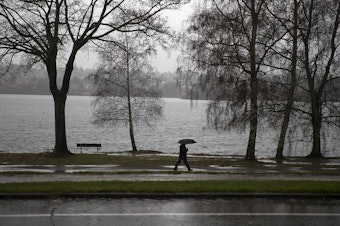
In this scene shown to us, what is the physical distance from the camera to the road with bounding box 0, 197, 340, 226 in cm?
948

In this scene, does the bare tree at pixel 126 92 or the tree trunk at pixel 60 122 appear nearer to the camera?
the tree trunk at pixel 60 122

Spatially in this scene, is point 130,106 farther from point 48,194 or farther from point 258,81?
point 48,194

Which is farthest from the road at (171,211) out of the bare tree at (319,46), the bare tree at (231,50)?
the bare tree at (319,46)

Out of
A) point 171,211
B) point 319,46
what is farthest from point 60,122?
point 319,46

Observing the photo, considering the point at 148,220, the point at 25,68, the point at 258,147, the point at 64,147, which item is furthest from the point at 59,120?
the point at 258,147

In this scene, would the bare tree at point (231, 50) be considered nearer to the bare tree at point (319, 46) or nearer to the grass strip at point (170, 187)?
the bare tree at point (319, 46)

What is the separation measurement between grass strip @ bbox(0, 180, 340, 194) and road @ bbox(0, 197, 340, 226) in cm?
54

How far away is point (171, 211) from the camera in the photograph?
10.4 m

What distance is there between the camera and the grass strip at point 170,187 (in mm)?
12009

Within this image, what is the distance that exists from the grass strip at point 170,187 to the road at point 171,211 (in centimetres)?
54

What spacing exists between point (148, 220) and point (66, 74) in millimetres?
16030

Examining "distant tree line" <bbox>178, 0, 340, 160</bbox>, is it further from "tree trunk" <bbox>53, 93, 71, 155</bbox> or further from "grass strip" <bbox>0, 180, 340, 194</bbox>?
"grass strip" <bbox>0, 180, 340, 194</bbox>

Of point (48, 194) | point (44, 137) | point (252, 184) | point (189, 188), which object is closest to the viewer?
point (48, 194)

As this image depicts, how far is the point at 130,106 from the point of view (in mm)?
35406
